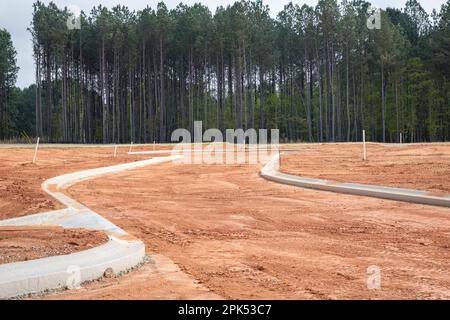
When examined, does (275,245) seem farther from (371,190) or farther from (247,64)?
(247,64)

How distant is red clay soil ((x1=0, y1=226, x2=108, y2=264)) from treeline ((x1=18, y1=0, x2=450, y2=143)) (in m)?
55.1

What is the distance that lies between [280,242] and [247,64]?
2523 inches

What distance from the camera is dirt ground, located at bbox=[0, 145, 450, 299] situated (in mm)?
4656

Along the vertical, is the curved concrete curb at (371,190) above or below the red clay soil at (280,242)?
above

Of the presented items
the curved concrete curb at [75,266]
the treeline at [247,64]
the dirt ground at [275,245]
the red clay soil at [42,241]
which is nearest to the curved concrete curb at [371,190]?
the dirt ground at [275,245]

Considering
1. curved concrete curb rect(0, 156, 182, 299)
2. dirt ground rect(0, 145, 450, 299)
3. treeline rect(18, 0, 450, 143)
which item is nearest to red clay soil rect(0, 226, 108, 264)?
curved concrete curb rect(0, 156, 182, 299)

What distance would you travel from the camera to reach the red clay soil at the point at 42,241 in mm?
5664

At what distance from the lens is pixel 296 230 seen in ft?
27.2

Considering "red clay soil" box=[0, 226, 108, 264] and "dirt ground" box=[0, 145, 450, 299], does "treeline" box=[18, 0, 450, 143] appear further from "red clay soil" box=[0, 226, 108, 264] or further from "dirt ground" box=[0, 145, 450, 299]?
"red clay soil" box=[0, 226, 108, 264]

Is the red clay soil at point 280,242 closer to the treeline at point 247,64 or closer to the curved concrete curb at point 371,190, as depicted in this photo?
the curved concrete curb at point 371,190

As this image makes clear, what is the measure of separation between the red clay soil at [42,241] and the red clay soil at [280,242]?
879 mm

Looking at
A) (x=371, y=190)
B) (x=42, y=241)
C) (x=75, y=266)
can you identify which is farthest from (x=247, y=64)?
(x=75, y=266)
